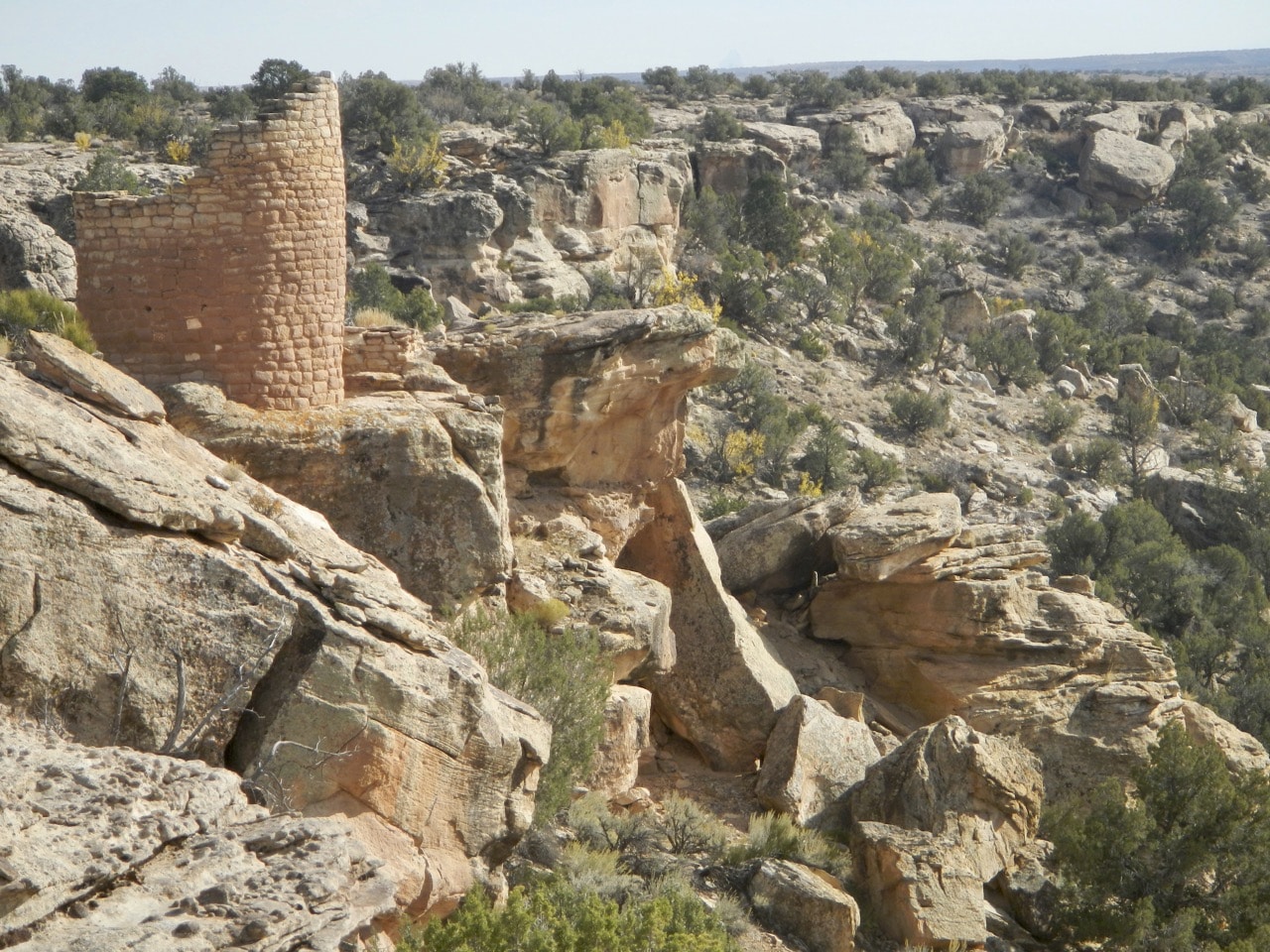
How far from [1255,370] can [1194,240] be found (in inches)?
476

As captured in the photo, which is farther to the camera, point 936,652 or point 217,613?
point 936,652

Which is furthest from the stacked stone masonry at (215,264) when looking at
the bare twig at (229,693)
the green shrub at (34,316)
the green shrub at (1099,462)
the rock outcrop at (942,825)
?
the green shrub at (1099,462)

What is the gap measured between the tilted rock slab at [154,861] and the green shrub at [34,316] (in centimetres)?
547

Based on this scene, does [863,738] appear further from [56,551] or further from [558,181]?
[558,181]

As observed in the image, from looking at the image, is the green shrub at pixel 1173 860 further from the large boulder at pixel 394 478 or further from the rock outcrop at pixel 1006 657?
the large boulder at pixel 394 478

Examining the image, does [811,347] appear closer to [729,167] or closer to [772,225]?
[772,225]

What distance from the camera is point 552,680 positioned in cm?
1269

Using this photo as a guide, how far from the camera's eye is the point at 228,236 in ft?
39.3

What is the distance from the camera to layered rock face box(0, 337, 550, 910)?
8.22 metres

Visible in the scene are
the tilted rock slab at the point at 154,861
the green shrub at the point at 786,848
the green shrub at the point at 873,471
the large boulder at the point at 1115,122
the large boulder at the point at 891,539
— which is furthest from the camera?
the large boulder at the point at 1115,122

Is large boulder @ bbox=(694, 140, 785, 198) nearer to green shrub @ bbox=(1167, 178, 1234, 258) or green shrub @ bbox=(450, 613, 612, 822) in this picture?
green shrub @ bbox=(1167, 178, 1234, 258)

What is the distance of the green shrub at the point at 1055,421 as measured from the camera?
3872 cm

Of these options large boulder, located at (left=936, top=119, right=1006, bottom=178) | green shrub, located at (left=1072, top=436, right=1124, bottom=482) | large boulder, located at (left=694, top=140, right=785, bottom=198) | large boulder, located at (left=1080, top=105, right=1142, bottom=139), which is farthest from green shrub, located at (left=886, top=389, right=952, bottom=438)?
large boulder, located at (left=1080, top=105, right=1142, bottom=139)

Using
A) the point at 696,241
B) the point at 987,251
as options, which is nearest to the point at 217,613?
the point at 696,241
